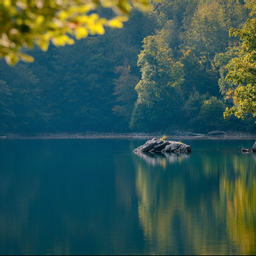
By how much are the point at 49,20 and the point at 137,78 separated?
67.7m

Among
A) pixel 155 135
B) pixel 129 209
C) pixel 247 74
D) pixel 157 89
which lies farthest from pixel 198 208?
pixel 155 135

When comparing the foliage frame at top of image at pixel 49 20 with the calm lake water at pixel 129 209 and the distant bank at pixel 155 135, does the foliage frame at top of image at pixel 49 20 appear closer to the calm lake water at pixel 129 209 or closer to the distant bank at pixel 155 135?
the calm lake water at pixel 129 209

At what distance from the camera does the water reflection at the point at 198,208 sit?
1066 cm

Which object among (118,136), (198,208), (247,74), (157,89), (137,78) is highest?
(137,78)

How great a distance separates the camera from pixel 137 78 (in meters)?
73.2

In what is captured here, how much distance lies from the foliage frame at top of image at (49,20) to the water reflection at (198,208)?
556 cm

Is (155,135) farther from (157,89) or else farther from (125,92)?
(125,92)

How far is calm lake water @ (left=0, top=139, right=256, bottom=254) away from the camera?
35.3 feet

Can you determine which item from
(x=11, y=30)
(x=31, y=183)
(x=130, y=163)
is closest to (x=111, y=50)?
(x=130, y=163)

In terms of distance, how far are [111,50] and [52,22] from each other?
228ft

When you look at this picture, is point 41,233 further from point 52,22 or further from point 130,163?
point 130,163

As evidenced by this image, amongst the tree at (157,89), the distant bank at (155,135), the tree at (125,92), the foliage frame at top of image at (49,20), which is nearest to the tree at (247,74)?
the foliage frame at top of image at (49,20)

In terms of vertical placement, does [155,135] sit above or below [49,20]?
above

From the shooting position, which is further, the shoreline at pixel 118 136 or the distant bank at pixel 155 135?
the shoreline at pixel 118 136
